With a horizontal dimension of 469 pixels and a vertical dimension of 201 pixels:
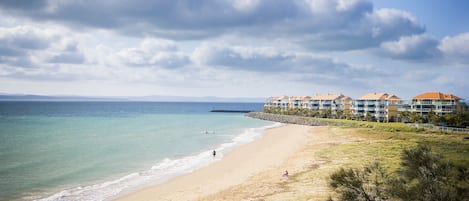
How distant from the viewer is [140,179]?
29672mm

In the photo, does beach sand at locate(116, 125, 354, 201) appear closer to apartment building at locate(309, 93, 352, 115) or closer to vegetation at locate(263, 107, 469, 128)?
vegetation at locate(263, 107, 469, 128)

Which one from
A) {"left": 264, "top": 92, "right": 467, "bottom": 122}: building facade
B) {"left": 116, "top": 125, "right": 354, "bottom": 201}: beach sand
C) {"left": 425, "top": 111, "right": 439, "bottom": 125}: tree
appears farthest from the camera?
{"left": 264, "top": 92, "right": 467, "bottom": 122}: building facade

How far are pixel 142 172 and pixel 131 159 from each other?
6.96 m

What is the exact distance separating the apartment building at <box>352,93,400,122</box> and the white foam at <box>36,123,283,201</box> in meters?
67.8

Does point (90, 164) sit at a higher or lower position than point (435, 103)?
lower

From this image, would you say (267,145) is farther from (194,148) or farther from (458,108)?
(458,108)

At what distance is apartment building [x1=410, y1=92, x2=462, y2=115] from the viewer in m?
84.4

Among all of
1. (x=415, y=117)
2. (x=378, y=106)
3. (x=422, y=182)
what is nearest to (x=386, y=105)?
(x=378, y=106)

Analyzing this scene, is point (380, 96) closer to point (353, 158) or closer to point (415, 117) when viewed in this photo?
point (415, 117)

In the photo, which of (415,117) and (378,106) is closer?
(415,117)

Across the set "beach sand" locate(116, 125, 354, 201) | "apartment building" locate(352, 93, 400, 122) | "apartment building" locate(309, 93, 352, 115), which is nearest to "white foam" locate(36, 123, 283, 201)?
"beach sand" locate(116, 125, 354, 201)

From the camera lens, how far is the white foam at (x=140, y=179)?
78.7 ft

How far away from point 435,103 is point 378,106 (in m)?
16.3

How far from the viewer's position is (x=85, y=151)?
44.0 meters
